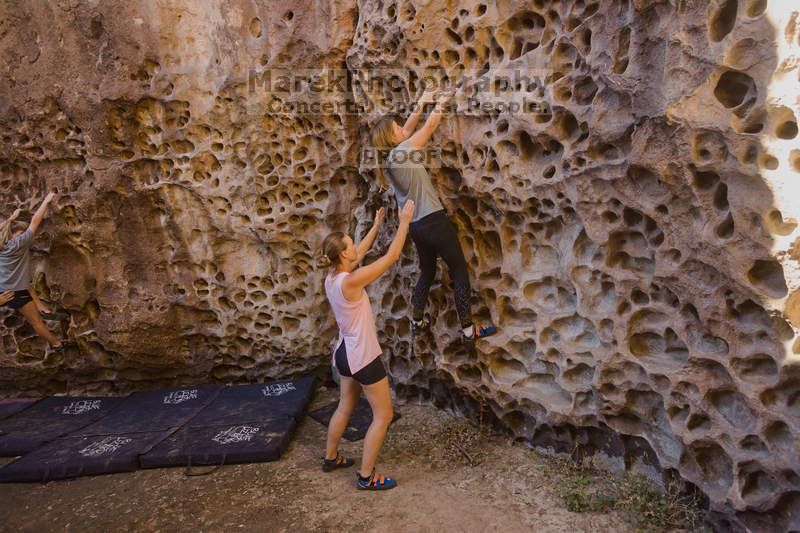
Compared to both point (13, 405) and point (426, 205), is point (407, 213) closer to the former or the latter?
point (426, 205)

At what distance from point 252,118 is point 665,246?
3738mm

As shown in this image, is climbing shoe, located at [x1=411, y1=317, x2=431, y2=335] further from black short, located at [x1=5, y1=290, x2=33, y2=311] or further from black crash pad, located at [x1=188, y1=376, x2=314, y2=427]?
black short, located at [x1=5, y1=290, x2=33, y2=311]

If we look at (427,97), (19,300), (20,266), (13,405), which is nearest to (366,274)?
(427,97)

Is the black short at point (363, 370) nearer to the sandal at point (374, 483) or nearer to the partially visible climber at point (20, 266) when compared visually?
the sandal at point (374, 483)

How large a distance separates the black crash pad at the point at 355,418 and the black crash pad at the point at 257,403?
0.16 meters

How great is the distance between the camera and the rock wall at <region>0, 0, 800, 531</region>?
9.38ft

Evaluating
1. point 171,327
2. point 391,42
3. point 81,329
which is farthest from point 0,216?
point 391,42

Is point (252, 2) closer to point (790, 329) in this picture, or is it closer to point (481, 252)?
point (481, 252)

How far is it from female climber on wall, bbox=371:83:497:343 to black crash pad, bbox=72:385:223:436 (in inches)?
98.3

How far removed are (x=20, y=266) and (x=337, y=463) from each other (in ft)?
12.1

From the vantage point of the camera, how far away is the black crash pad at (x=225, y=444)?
429 cm

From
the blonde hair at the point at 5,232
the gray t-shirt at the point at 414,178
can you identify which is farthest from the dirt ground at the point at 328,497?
the blonde hair at the point at 5,232

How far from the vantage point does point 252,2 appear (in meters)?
5.23

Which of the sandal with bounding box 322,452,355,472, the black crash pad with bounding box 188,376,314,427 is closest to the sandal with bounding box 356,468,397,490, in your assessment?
the sandal with bounding box 322,452,355,472
